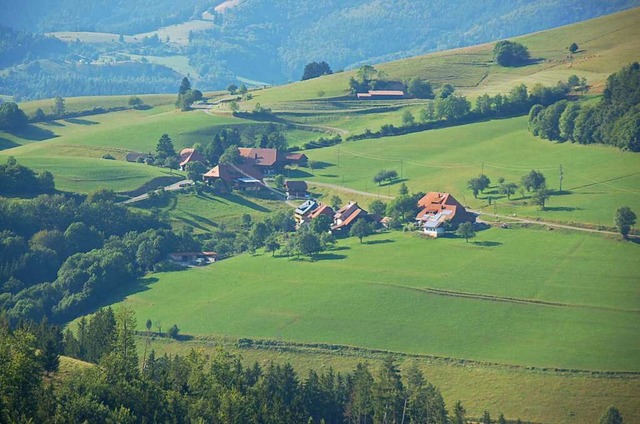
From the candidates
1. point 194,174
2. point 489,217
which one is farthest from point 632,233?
point 194,174

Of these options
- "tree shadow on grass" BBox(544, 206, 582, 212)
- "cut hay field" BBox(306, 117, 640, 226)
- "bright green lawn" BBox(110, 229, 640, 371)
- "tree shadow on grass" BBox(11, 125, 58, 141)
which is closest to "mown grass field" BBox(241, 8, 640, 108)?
"cut hay field" BBox(306, 117, 640, 226)

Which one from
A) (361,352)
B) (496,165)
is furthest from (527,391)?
(496,165)

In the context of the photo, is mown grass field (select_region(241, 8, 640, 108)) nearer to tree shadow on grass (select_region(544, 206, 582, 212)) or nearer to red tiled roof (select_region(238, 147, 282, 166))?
red tiled roof (select_region(238, 147, 282, 166))

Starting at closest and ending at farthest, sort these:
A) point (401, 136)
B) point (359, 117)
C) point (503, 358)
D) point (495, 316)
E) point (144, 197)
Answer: point (503, 358)
point (495, 316)
point (144, 197)
point (401, 136)
point (359, 117)

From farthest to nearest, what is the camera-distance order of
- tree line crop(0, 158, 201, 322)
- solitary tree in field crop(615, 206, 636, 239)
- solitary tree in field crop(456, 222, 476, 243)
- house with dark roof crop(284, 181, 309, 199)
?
house with dark roof crop(284, 181, 309, 199), solitary tree in field crop(456, 222, 476, 243), tree line crop(0, 158, 201, 322), solitary tree in field crop(615, 206, 636, 239)

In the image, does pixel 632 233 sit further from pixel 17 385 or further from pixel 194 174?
pixel 17 385
